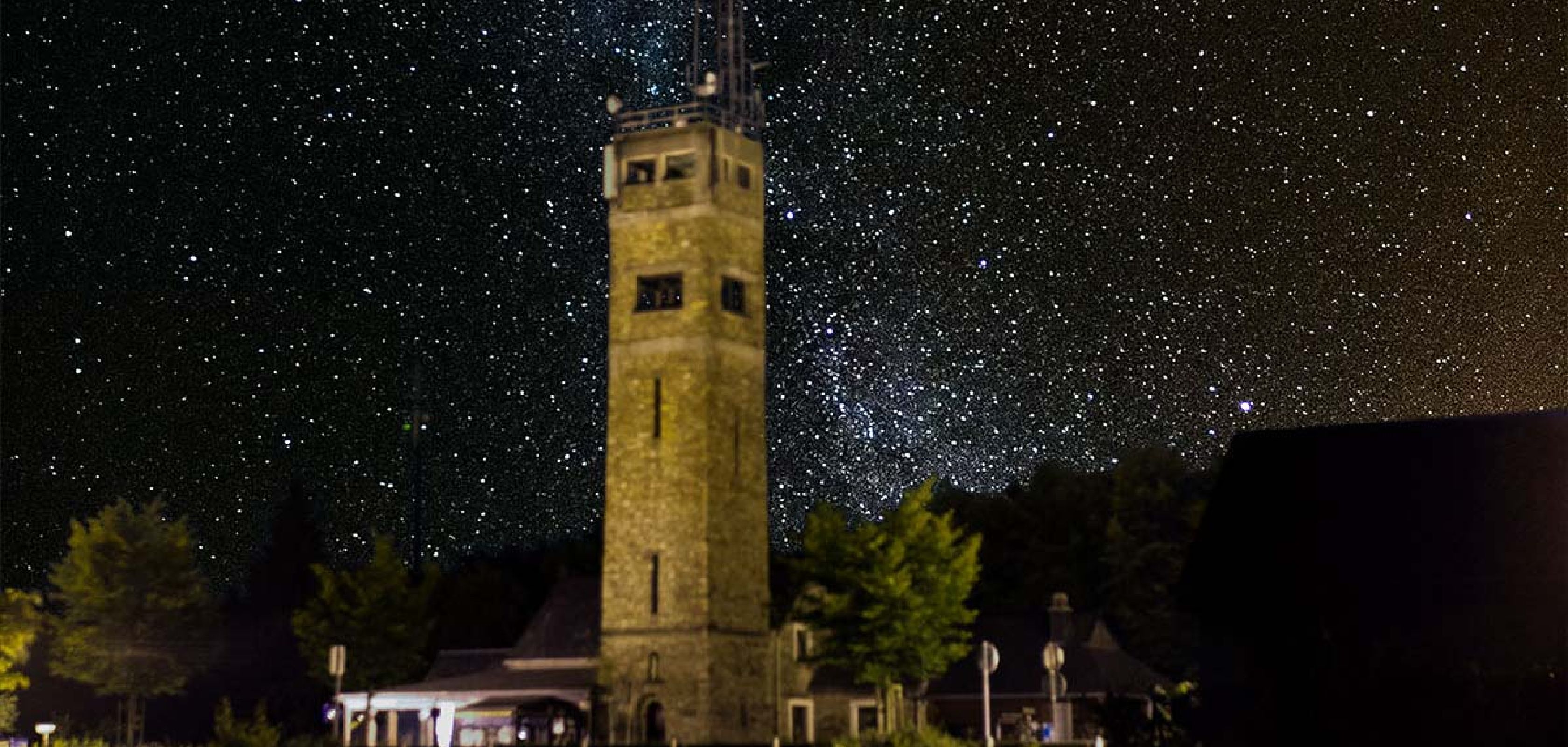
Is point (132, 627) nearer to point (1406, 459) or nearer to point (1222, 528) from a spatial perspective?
point (1222, 528)

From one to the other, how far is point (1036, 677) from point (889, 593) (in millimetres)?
7723

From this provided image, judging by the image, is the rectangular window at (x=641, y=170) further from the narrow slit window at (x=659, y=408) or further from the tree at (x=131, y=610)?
the tree at (x=131, y=610)

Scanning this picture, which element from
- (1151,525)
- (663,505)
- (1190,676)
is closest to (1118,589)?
(1151,525)

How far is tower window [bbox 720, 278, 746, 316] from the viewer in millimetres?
63875

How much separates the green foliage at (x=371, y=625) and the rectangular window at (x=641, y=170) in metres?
24.1

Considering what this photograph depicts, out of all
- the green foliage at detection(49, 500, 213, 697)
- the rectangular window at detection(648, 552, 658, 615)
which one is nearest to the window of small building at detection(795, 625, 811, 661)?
the rectangular window at detection(648, 552, 658, 615)

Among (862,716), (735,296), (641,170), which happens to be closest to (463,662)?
(862,716)

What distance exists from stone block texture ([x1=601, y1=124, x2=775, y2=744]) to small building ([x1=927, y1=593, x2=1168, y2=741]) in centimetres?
948

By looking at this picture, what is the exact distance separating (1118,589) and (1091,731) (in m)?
16.1

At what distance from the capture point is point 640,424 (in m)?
62.7

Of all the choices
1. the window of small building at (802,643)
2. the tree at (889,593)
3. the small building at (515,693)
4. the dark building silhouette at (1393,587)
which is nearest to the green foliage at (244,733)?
the small building at (515,693)

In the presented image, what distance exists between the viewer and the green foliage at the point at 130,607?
7819cm

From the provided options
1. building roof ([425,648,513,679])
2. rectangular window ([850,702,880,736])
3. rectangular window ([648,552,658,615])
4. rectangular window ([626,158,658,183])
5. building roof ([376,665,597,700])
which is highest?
rectangular window ([626,158,658,183])

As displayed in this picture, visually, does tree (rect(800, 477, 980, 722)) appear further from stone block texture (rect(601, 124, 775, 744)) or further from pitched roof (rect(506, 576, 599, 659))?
pitched roof (rect(506, 576, 599, 659))
